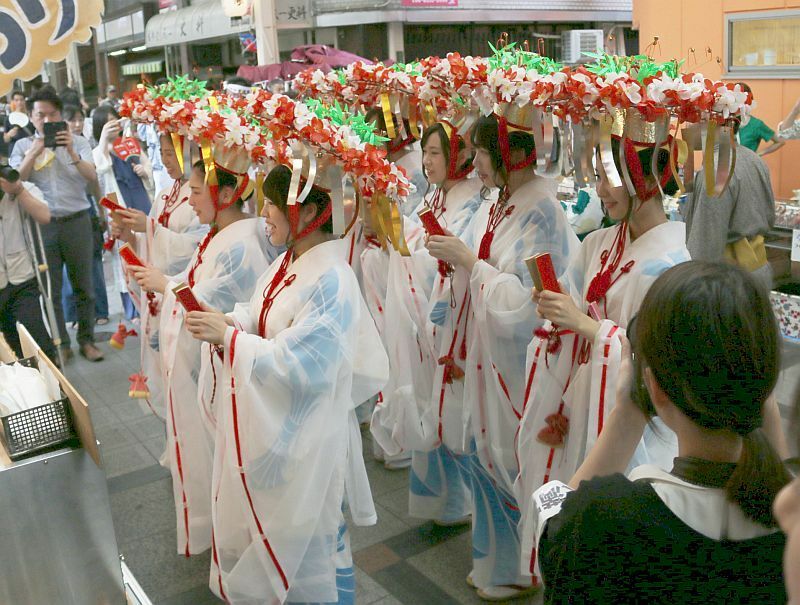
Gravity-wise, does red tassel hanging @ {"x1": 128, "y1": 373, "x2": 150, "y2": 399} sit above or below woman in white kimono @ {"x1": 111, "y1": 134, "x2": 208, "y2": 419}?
below

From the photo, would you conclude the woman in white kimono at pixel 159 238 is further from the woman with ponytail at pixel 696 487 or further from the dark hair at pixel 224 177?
the woman with ponytail at pixel 696 487

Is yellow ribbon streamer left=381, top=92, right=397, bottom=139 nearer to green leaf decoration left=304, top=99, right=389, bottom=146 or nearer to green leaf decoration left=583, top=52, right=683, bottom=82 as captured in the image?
green leaf decoration left=304, top=99, right=389, bottom=146

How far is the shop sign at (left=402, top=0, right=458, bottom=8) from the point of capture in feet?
41.4

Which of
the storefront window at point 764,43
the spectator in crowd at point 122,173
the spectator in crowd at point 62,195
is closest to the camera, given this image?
the spectator in crowd at point 62,195

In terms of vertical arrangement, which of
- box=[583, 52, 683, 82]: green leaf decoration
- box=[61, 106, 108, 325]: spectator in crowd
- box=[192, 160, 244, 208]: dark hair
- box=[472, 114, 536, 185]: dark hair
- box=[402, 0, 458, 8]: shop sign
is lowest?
box=[61, 106, 108, 325]: spectator in crowd

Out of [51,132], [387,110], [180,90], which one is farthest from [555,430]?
[51,132]

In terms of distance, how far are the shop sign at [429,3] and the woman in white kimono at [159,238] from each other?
9.81 m

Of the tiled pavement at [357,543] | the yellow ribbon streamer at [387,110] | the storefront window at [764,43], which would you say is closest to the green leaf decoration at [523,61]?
the yellow ribbon streamer at [387,110]

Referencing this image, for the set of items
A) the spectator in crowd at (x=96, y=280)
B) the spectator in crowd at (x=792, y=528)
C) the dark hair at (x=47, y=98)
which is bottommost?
the spectator in crowd at (x=96, y=280)

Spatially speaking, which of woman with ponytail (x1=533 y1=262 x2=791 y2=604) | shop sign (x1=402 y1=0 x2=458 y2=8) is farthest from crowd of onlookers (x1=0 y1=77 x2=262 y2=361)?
shop sign (x1=402 y1=0 x2=458 y2=8)

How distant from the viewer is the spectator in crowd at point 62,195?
505 centimetres

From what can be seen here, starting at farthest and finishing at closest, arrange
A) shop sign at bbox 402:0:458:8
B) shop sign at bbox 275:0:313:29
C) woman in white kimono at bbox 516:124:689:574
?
shop sign at bbox 402:0:458:8 → shop sign at bbox 275:0:313:29 → woman in white kimono at bbox 516:124:689:574

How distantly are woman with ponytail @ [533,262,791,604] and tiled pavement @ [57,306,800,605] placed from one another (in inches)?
65.2

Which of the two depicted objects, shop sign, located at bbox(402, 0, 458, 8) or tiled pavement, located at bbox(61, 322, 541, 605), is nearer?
tiled pavement, located at bbox(61, 322, 541, 605)
